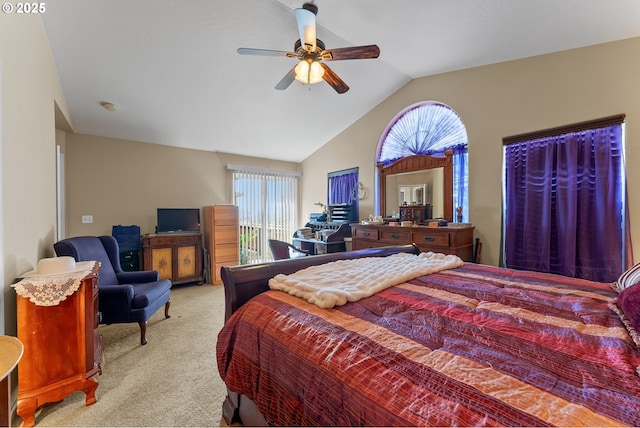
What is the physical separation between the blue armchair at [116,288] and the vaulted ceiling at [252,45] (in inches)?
71.1

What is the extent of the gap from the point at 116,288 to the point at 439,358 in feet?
8.42

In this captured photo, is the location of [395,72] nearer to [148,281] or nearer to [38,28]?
[38,28]

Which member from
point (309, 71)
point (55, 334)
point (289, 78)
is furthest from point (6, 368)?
point (289, 78)

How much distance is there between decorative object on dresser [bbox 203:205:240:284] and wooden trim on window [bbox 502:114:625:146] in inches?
160

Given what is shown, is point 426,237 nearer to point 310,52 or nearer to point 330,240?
point 330,240

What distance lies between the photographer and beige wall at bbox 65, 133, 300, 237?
374cm

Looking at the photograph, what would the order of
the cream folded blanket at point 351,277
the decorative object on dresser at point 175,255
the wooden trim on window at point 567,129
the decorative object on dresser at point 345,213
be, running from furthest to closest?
the decorative object on dresser at point 345,213 < the decorative object on dresser at point 175,255 < the wooden trim on window at point 567,129 < the cream folded blanket at point 351,277

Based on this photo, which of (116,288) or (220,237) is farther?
(220,237)

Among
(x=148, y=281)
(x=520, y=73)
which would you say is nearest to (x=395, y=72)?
(x=520, y=73)

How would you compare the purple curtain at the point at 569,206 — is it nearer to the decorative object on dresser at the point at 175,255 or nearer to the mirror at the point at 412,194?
the mirror at the point at 412,194

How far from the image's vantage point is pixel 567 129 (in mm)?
2521

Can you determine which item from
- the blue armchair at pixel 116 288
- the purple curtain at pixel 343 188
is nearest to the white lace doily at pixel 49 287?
the blue armchair at pixel 116 288

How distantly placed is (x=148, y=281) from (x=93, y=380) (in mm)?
1220

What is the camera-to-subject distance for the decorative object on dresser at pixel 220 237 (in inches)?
171
